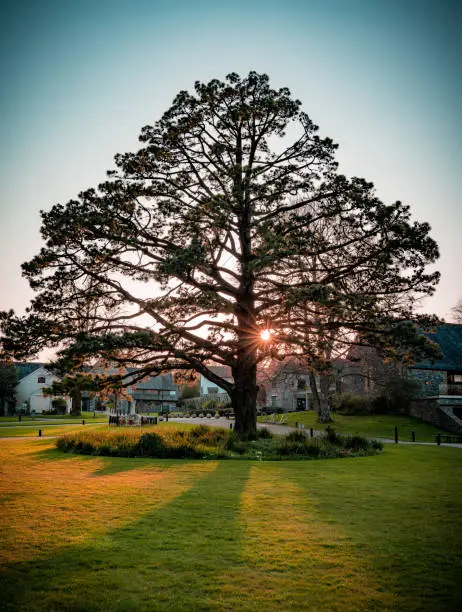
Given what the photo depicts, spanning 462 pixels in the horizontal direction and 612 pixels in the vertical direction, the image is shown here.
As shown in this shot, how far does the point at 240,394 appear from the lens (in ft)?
67.4

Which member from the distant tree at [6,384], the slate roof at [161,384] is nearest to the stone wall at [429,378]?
the distant tree at [6,384]

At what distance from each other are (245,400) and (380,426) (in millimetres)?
18756

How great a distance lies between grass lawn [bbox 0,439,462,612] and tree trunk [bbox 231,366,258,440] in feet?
25.9

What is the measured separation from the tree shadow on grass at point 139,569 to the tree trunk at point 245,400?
1248 cm

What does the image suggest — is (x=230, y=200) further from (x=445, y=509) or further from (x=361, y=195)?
(x=445, y=509)

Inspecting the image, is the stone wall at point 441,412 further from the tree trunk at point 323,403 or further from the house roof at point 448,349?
the tree trunk at point 323,403

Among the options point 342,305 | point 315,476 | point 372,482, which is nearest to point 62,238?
point 342,305

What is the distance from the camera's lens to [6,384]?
57281 mm

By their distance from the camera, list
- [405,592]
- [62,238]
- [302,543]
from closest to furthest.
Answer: [405,592] → [302,543] → [62,238]

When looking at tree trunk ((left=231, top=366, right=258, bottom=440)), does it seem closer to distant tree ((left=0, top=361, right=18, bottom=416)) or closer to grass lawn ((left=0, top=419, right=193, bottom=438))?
grass lawn ((left=0, top=419, right=193, bottom=438))

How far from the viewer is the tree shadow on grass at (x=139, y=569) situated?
4594 millimetres

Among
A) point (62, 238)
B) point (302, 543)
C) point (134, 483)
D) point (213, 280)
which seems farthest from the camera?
point (213, 280)

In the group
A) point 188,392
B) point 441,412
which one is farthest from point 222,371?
point 441,412

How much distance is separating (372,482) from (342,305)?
592 cm
